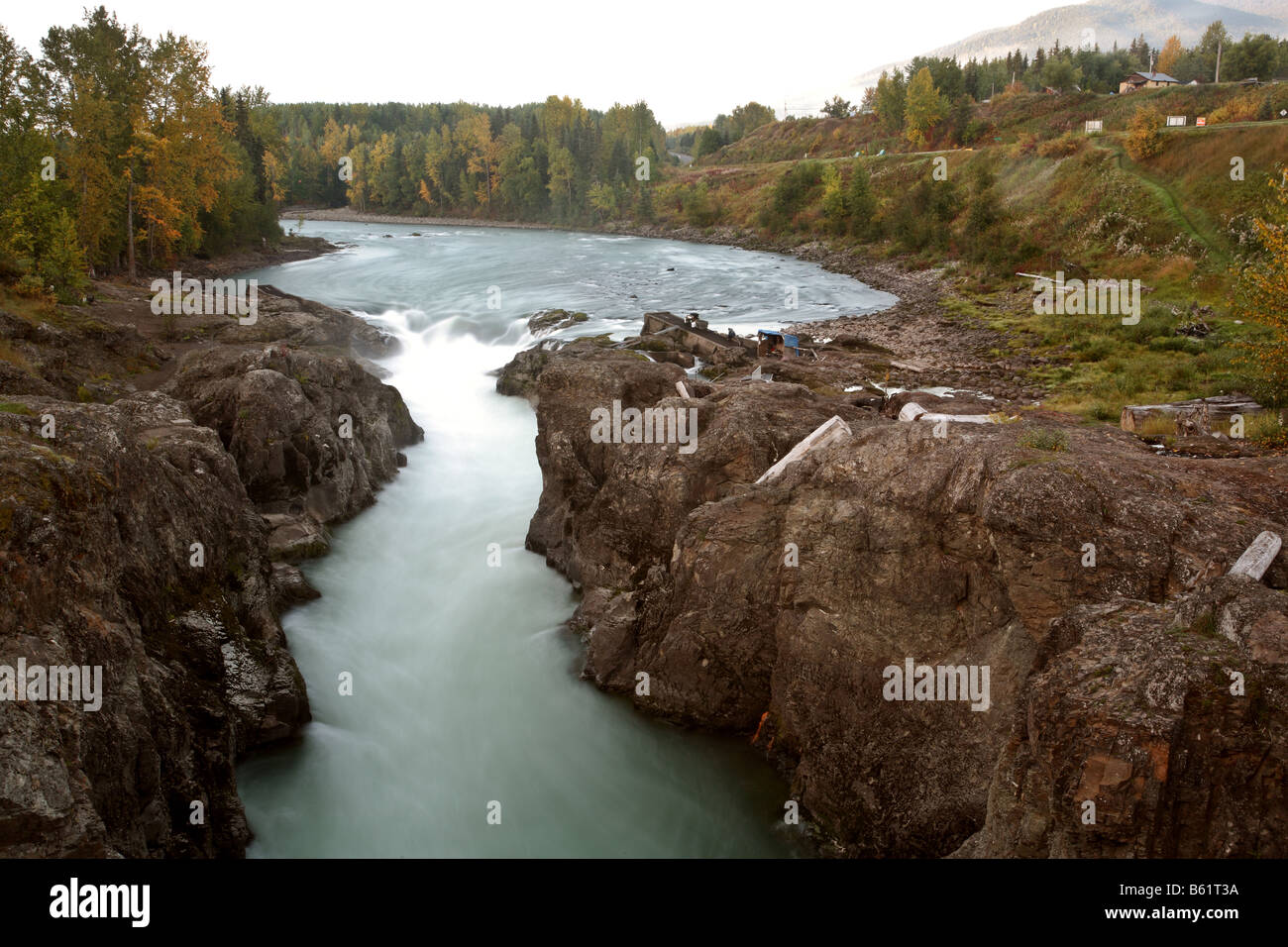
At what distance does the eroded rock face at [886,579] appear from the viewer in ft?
29.6

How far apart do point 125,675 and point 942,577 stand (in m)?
9.61

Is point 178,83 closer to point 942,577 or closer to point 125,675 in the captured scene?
point 125,675

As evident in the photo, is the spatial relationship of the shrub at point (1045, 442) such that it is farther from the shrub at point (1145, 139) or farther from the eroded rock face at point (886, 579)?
Answer: the shrub at point (1145, 139)

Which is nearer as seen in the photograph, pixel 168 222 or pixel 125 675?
pixel 125 675

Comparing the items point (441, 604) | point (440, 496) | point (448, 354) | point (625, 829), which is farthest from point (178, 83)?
point (625, 829)

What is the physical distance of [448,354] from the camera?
1508 inches

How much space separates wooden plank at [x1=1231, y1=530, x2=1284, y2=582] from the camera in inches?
314

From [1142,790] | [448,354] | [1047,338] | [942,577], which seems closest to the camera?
[1142,790]
